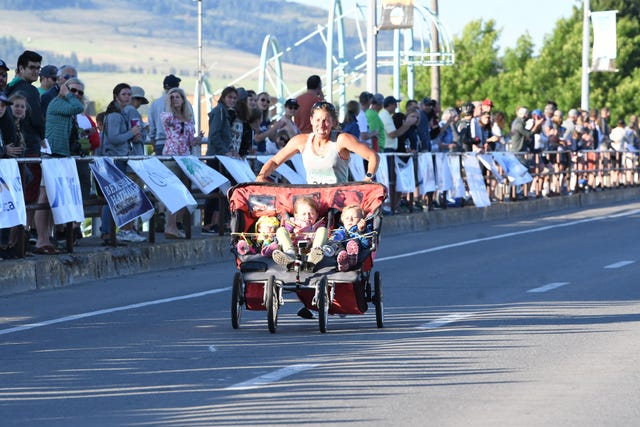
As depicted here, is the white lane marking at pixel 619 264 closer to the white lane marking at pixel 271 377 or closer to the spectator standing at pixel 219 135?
the spectator standing at pixel 219 135

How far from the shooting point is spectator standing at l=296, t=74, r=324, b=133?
77.4 ft

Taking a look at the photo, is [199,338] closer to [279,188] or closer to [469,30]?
[279,188]

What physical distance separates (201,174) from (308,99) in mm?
3533

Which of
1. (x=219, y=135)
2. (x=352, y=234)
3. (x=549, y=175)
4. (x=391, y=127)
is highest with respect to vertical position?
(x=391, y=127)

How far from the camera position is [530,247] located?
915 inches

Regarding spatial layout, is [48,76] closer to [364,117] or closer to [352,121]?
[352,121]

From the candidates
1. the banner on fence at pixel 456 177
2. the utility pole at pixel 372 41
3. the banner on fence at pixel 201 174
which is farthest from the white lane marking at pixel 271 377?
the utility pole at pixel 372 41

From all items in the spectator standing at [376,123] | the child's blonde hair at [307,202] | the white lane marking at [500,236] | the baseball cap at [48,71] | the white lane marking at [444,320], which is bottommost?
the white lane marking at [500,236]

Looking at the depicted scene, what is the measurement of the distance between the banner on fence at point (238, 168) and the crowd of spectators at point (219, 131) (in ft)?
0.68

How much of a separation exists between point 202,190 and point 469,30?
312ft

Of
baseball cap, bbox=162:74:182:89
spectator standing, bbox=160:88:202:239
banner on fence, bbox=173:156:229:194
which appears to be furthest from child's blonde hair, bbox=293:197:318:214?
baseball cap, bbox=162:74:182:89

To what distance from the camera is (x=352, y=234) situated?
13148mm

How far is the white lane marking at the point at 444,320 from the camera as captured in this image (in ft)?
43.2

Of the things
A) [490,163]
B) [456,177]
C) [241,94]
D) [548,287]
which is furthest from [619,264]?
[490,163]
